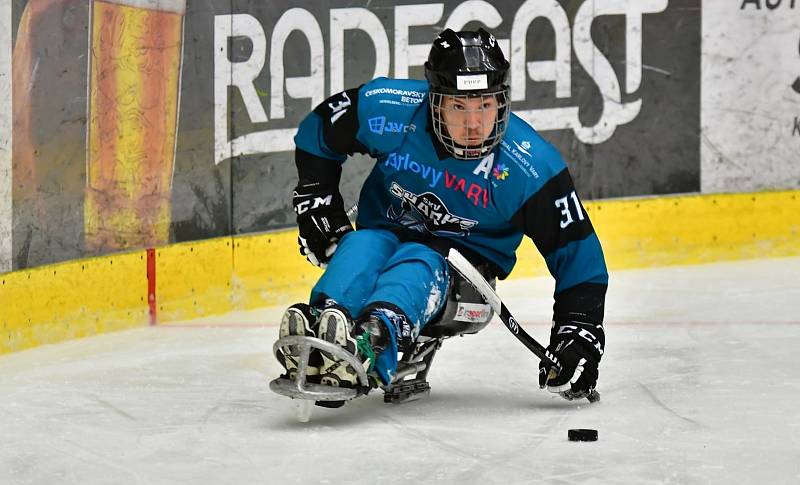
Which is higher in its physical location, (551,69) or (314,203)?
(551,69)

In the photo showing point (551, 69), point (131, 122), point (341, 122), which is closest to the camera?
point (341, 122)

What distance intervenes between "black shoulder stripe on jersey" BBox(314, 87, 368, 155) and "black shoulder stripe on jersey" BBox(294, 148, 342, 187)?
55 mm

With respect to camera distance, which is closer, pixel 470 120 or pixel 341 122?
pixel 470 120

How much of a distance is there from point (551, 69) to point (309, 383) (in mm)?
3365

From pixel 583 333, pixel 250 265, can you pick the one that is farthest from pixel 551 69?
pixel 583 333

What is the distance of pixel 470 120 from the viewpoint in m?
4.09

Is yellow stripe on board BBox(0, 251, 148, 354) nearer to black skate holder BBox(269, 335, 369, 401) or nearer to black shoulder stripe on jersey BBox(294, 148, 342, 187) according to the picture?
black shoulder stripe on jersey BBox(294, 148, 342, 187)

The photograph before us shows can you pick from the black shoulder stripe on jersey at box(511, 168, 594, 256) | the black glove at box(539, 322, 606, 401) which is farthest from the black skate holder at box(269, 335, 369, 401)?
the black shoulder stripe on jersey at box(511, 168, 594, 256)

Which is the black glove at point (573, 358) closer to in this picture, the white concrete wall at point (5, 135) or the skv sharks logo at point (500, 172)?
the skv sharks logo at point (500, 172)

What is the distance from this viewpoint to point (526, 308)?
605 centimetres

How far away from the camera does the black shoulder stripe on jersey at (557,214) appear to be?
13.6 ft

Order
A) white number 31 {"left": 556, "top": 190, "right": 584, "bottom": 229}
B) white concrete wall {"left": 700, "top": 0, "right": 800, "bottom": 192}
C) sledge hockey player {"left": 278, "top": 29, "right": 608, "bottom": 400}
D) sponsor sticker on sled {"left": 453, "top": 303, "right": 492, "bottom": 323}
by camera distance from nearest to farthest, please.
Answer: sledge hockey player {"left": 278, "top": 29, "right": 608, "bottom": 400} → white number 31 {"left": 556, "top": 190, "right": 584, "bottom": 229} → sponsor sticker on sled {"left": 453, "top": 303, "right": 492, "bottom": 323} → white concrete wall {"left": 700, "top": 0, "right": 800, "bottom": 192}

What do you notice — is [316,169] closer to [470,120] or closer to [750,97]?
[470,120]

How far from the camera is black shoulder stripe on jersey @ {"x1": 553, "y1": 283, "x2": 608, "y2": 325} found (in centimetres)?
418
